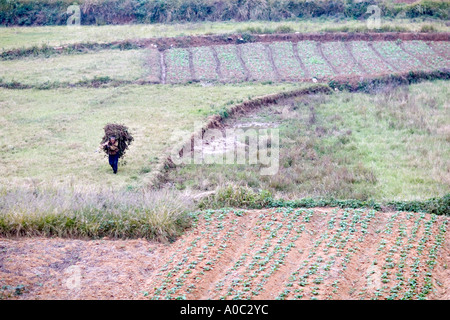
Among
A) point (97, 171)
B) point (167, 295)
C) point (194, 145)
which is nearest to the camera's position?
point (167, 295)

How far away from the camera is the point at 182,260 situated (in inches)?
337

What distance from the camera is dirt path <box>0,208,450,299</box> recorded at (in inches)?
296

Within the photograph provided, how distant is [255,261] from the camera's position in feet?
28.0

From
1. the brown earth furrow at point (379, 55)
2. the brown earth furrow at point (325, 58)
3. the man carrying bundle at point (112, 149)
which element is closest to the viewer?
the man carrying bundle at point (112, 149)

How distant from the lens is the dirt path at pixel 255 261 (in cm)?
753

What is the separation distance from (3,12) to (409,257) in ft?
127

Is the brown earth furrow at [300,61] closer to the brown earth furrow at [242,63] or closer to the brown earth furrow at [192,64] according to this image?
the brown earth furrow at [242,63]

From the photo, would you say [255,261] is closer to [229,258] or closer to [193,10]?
[229,258]

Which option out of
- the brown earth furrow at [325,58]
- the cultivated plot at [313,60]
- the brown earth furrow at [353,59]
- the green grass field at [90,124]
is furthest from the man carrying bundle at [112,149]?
the brown earth furrow at [353,59]

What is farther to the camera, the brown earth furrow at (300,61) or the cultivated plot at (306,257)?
the brown earth furrow at (300,61)

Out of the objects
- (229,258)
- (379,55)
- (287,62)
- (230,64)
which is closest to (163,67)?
(230,64)
